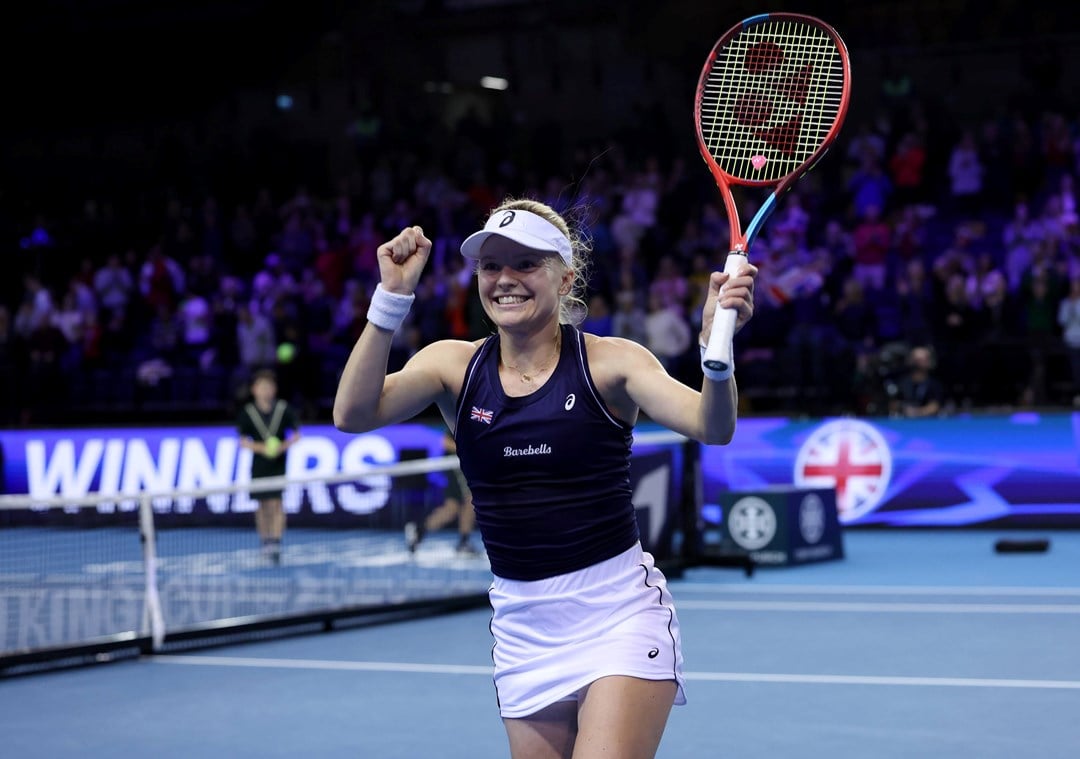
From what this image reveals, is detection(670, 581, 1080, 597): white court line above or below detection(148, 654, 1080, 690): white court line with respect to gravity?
above

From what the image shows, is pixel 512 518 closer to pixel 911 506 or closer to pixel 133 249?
pixel 911 506

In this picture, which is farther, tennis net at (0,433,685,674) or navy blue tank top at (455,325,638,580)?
tennis net at (0,433,685,674)

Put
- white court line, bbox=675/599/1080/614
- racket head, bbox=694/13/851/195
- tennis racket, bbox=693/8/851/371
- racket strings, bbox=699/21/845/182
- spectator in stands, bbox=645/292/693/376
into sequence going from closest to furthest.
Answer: tennis racket, bbox=693/8/851/371 → racket head, bbox=694/13/851/195 → racket strings, bbox=699/21/845/182 → white court line, bbox=675/599/1080/614 → spectator in stands, bbox=645/292/693/376

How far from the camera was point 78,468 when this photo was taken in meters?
18.8

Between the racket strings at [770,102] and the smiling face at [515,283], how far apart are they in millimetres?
1062

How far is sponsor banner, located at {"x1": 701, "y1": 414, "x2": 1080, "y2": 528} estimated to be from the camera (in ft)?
51.1

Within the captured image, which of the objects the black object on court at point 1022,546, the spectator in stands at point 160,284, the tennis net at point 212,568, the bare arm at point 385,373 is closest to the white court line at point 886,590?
the tennis net at point 212,568

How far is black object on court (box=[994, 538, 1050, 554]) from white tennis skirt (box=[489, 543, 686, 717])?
10866mm

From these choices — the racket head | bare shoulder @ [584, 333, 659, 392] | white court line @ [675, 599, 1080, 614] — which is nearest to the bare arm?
Answer: bare shoulder @ [584, 333, 659, 392]

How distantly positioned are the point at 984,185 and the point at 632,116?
6.80 metres

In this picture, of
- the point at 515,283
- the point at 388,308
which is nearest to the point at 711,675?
the point at 515,283

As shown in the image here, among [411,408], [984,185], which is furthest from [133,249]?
[411,408]

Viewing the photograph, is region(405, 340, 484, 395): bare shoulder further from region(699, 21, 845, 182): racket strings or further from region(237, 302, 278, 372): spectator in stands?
region(237, 302, 278, 372): spectator in stands

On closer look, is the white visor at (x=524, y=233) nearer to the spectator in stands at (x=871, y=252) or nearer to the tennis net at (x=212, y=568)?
the tennis net at (x=212, y=568)
